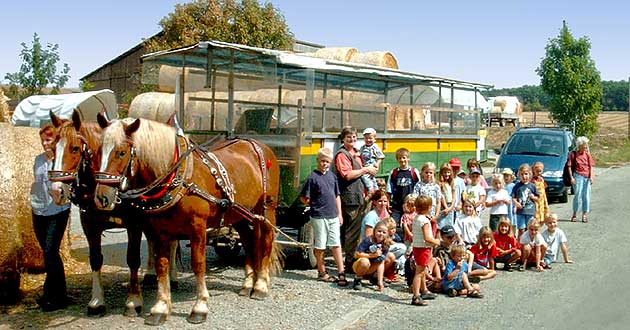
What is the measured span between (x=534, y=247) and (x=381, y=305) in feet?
9.35

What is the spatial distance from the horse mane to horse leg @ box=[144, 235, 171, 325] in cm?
69

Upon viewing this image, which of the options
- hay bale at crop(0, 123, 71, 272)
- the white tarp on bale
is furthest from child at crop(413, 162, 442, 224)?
the white tarp on bale

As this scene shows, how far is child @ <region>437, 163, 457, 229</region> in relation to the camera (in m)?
8.59

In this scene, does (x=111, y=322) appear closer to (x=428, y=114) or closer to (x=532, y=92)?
(x=428, y=114)

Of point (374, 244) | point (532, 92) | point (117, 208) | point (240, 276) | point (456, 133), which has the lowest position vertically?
point (240, 276)

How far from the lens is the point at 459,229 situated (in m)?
8.66

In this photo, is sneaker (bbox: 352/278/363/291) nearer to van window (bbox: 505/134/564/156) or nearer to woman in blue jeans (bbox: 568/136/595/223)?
woman in blue jeans (bbox: 568/136/595/223)

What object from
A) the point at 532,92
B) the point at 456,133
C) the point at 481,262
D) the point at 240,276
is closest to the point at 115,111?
the point at 456,133

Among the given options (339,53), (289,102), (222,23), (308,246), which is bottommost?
(308,246)

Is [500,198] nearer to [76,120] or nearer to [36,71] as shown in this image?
[76,120]

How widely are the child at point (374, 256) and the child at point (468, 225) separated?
152 cm

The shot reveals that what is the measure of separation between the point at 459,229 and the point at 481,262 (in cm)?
69

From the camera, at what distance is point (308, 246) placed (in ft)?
25.4

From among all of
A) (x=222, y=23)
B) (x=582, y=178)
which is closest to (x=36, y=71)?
(x=222, y=23)
